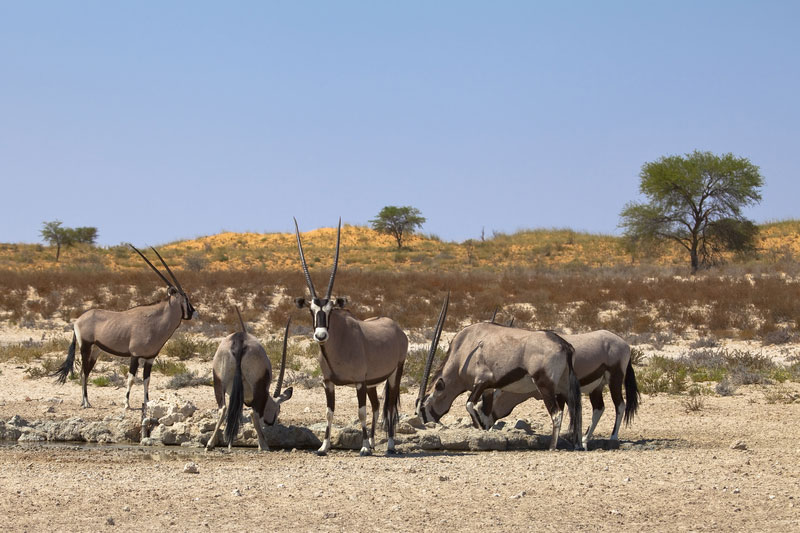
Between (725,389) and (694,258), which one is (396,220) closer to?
(694,258)

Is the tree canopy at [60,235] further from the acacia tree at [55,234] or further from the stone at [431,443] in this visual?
the stone at [431,443]

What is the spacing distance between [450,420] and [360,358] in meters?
2.89

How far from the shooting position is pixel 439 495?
7.31m

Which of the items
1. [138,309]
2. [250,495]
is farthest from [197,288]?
[250,495]

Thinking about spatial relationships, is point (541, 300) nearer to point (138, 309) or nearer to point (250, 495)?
point (138, 309)

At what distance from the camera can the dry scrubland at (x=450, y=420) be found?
22.1 feet

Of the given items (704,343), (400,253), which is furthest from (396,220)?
(704,343)

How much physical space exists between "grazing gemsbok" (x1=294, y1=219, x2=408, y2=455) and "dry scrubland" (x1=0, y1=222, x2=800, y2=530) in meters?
0.68

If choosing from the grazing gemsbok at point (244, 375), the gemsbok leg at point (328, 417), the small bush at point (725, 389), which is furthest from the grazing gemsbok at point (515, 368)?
the small bush at point (725, 389)

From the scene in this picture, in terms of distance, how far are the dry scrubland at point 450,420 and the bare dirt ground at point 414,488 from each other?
3cm

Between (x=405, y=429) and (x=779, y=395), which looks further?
(x=779, y=395)

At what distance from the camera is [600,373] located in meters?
10.7

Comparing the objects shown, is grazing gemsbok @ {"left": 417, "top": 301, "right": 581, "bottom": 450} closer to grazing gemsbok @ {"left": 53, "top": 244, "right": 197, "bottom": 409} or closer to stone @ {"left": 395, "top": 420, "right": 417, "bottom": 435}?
stone @ {"left": 395, "top": 420, "right": 417, "bottom": 435}

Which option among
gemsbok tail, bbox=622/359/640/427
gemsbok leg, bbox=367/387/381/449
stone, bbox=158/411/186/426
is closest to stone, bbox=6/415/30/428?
stone, bbox=158/411/186/426
